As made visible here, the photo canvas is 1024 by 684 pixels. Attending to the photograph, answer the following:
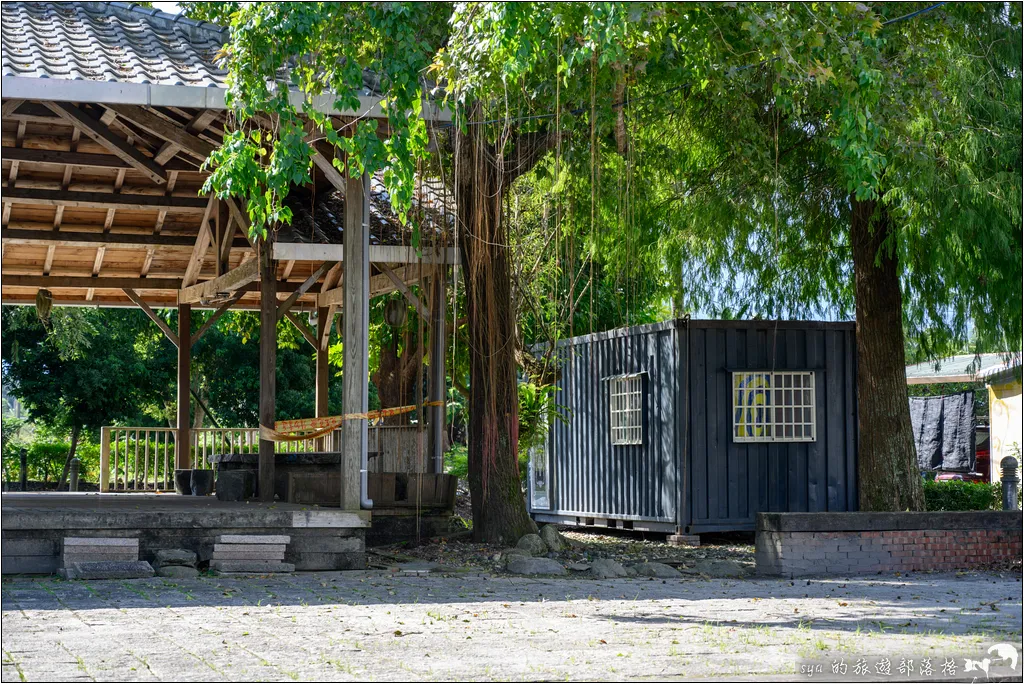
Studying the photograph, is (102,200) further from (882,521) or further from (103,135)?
(882,521)

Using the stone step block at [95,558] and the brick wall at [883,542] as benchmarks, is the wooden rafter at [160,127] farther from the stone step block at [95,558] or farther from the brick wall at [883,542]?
the brick wall at [883,542]

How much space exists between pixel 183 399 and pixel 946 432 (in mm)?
13151

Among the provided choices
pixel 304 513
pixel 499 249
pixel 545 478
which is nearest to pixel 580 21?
pixel 499 249

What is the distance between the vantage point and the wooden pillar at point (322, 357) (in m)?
15.2

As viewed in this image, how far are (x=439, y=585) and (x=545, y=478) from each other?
25.8 ft

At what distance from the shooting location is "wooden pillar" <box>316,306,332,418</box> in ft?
49.9

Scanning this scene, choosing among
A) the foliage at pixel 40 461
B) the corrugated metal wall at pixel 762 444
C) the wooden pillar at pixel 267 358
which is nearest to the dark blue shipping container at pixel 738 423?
the corrugated metal wall at pixel 762 444

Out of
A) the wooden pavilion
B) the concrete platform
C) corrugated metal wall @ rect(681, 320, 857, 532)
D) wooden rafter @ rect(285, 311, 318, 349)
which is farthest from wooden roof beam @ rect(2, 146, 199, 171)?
corrugated metal wall @ rect(681, 320, 857, 532)

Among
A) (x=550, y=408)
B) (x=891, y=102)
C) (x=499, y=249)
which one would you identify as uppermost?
(x=891, y=102)

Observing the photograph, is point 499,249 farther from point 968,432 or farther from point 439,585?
point 968,432

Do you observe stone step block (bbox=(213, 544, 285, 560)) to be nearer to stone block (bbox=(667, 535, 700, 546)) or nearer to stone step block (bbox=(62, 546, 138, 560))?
stone step block (bbox=(62, 546, 138, 560))

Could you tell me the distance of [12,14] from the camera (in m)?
10.2

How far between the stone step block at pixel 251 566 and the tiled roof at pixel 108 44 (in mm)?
3592

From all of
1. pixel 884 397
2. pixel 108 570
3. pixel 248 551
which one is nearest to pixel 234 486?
pixel 248 551
